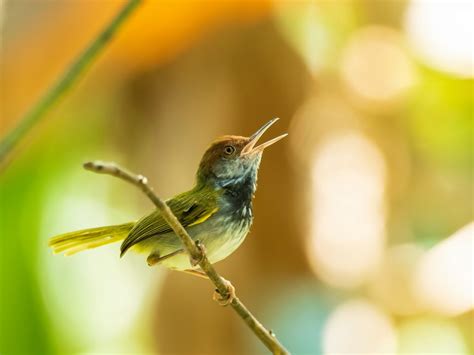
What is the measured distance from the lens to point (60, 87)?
5.32 ft

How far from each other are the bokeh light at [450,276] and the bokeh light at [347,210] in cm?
61

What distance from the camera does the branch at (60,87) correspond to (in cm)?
153


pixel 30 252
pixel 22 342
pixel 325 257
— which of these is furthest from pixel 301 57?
pixel 22 342

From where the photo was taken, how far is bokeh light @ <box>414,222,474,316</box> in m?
4.86

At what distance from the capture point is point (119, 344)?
20.7 ft

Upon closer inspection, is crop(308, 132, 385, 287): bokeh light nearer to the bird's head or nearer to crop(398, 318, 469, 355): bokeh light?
crop(398, 318, 469, 355): bokeh light

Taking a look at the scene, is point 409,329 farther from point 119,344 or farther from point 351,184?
point 119,344

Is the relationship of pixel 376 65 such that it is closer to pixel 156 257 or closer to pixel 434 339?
pixel 434 339

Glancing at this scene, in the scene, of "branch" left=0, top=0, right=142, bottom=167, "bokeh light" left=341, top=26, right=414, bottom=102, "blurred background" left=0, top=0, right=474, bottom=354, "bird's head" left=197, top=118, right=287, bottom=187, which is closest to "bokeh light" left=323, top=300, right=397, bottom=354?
"blurred background" left=0, top=0, right=474, bottom=354

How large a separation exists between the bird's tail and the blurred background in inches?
74.2

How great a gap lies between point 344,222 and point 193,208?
3.27 meters

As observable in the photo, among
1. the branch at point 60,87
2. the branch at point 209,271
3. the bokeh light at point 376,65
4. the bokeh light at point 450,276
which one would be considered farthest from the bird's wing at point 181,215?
the bokeh light at point 376,65

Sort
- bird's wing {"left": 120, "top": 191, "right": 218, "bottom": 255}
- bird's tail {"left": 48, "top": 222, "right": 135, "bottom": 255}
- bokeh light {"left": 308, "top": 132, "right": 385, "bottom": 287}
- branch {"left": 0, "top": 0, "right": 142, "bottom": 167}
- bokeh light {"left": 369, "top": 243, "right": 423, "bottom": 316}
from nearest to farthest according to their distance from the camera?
branch {"left": 0, "top": 0, "right": 142, "bottom": 167}, bird's wing {"left": 120, "top": 191, "right": 218, "bottom": 255}, bird's tail {"left": 48, "top": 222, "right": 135, "bottom": 255}, bokeh light {"left": 369, "top": 243, "right": 423, "bottom": 316}, bokeh light {"left": 308, "top": 132, "right": 385, "bottom": 287}

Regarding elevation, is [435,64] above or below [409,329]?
above
